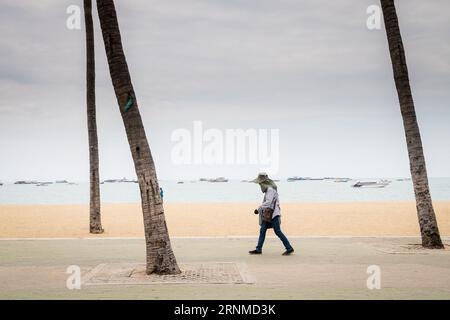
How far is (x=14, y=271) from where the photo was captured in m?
11.3

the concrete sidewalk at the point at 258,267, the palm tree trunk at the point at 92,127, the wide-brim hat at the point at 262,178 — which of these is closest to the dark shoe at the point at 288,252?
the concrete sidewalk at the point at 258,267

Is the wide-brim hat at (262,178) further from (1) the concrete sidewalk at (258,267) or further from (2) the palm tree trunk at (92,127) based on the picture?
(2) the palm tree trunk at (92,127)

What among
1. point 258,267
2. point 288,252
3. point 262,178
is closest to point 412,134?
point 262,178

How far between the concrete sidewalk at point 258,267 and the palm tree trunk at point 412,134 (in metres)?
0.66

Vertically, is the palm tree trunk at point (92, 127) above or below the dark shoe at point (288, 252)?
above

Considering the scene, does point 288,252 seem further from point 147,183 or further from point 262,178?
point 147,183

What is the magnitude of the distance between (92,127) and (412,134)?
11499 mm

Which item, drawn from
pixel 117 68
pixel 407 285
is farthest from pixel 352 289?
pixel 117 68

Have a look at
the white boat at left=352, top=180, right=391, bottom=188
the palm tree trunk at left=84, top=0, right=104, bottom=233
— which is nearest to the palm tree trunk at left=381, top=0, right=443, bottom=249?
the palm tree trunk at left=84, top=0, right=104, bottom=233

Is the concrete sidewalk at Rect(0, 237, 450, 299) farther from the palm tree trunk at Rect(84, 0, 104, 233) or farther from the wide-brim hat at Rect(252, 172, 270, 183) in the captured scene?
the palm tree trunk at Rect(84, 0, 104, 233)

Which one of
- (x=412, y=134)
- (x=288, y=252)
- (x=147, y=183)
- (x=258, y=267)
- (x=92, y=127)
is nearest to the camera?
(x=147, y=183)

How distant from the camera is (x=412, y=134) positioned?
14.7 meters

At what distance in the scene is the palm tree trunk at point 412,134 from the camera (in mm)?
14633
